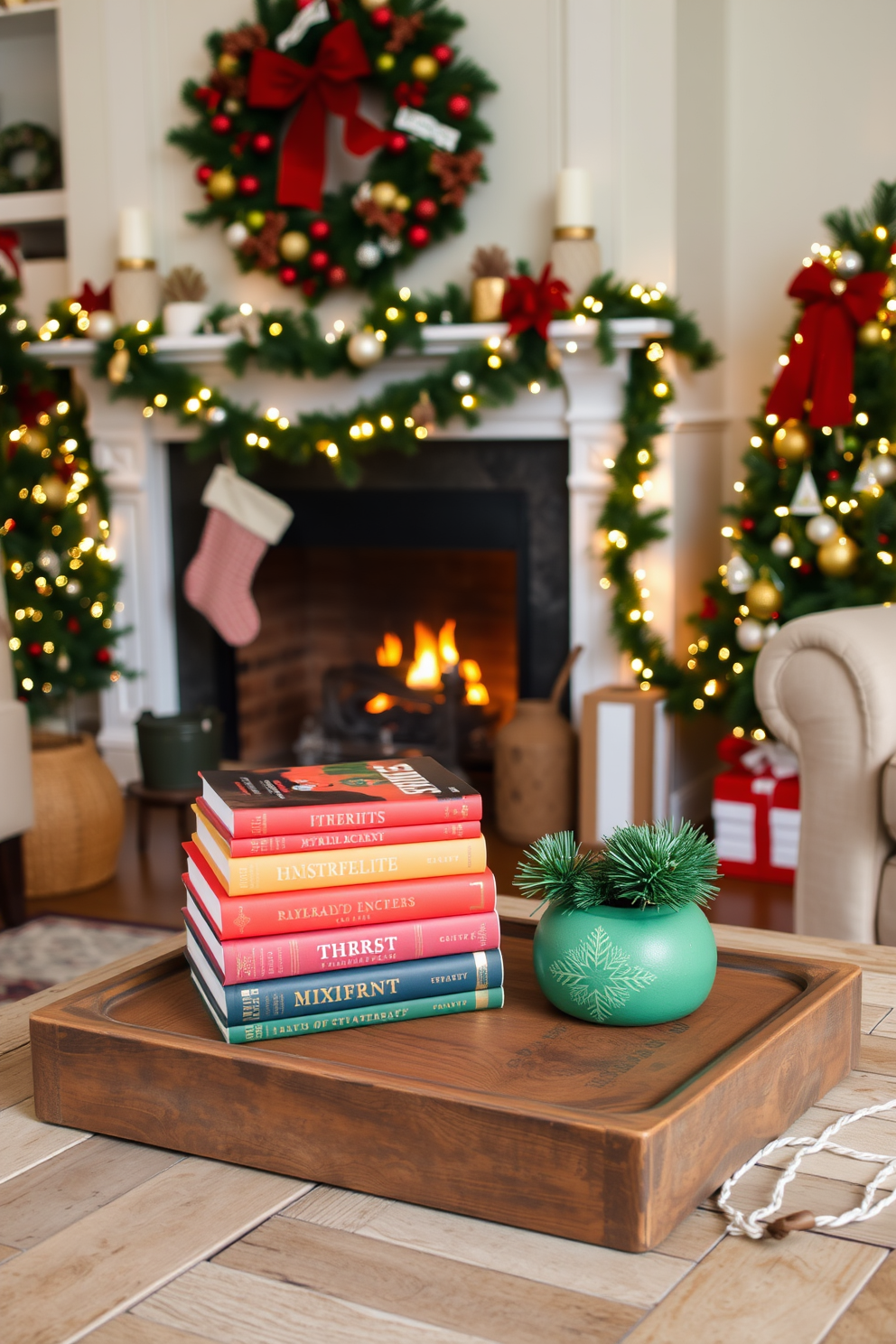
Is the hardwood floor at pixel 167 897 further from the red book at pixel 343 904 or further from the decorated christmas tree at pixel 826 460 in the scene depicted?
the red book at pixel 343 904

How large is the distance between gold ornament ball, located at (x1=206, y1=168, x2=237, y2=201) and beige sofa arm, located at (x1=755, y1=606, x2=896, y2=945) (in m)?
2.21

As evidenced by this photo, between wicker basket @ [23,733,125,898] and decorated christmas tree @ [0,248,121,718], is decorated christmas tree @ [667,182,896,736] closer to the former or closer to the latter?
wicker basket @ [23,733,125,898]

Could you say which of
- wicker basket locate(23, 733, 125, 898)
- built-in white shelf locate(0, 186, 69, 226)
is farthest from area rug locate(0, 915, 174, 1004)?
built-in white shelf locate(0, 186, 69, 226)

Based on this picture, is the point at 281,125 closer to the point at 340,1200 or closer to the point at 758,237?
the point at 758,237

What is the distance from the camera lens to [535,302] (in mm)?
3254

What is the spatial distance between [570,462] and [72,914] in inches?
63.4

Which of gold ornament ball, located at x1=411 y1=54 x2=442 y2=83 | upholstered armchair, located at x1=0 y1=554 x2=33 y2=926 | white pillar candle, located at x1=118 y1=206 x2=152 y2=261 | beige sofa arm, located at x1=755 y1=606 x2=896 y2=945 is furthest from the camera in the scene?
white pillar candle, located at x1=118 y1=206 x2=152 y2=261

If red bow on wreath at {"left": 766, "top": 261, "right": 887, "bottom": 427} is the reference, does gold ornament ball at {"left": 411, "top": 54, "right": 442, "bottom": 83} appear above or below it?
above

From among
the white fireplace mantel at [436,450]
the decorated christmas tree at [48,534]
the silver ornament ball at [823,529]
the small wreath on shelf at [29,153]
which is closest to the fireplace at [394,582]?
the white fireplace mantel at [436,450]

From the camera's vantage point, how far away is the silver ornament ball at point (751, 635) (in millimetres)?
3109

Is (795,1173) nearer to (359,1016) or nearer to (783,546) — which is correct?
(359,1016)

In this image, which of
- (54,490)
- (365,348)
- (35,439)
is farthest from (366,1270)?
(35,439)

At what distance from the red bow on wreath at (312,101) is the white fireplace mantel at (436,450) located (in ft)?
1.53

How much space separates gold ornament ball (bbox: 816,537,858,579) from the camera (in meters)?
3.01
